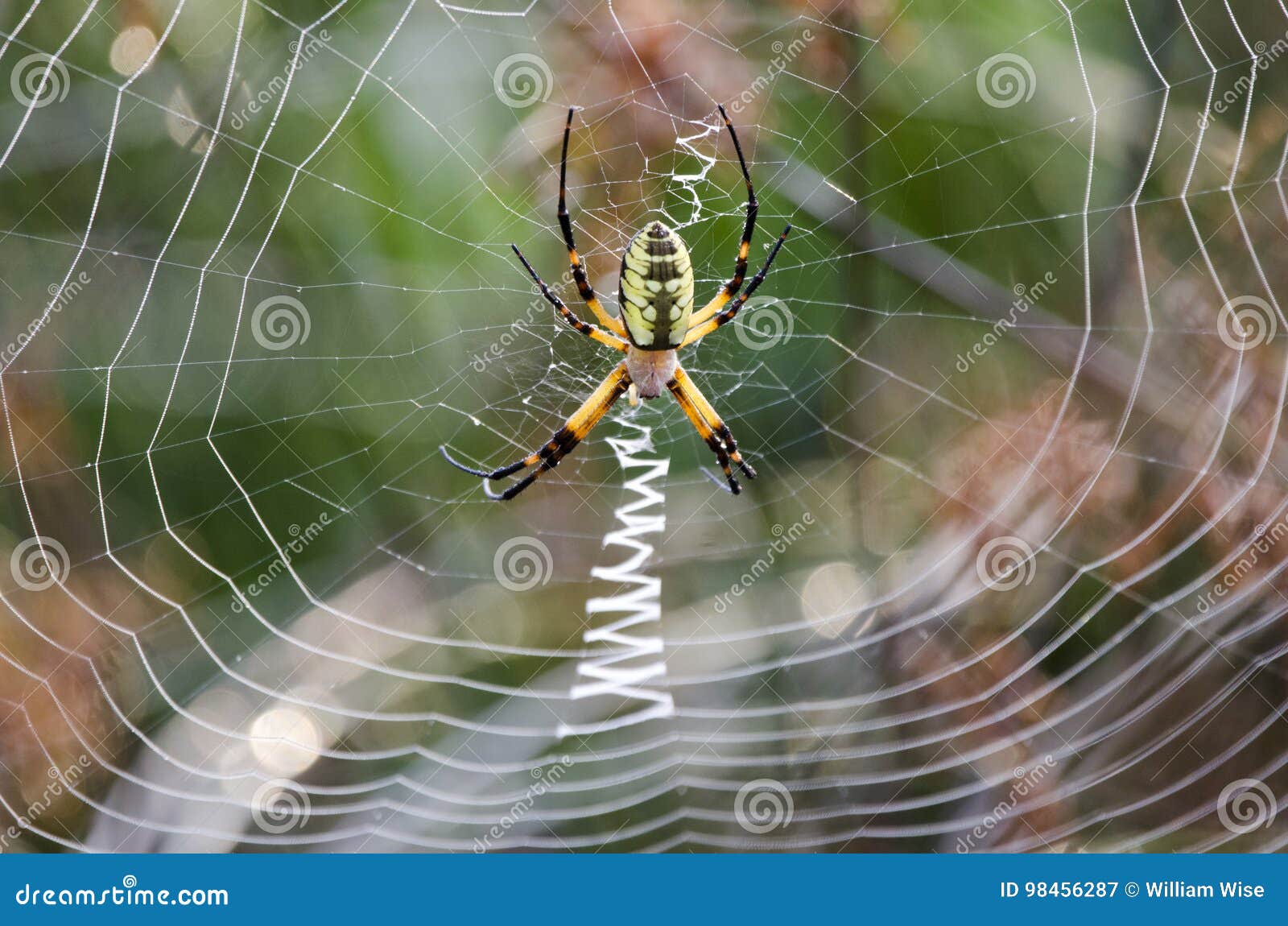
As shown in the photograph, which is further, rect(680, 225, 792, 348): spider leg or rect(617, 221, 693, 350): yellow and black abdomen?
rect(680, 225, 792, 348): spider leg

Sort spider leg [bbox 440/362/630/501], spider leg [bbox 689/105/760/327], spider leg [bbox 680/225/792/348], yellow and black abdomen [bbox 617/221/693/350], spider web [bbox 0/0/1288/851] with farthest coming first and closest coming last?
spider leg [bbox 440/362/630/501]
spider leg [bbox 680/225/792/348]
spider web [bbox 0/0/1288/851]
spider leg [bbox 689/105/760/327]
yellow and black abdomen [bbox 617/221/693/350]

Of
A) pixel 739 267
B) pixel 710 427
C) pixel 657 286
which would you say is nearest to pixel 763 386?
pixel 710 427

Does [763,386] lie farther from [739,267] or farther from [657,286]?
[657,286]

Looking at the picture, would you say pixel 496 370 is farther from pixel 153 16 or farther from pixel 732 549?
pixel 153 16

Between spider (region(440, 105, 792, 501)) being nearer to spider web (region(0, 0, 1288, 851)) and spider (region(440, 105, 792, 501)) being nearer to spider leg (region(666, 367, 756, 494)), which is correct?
spider leg (region(666, 367, 756, 494))

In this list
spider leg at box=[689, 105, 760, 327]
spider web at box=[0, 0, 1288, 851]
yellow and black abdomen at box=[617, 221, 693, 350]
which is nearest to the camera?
yellow and black abdomen at box=[617, 221, 693, 350]

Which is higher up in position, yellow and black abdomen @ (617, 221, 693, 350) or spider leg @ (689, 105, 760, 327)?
spider leg @ (689, 105, 760, 327)

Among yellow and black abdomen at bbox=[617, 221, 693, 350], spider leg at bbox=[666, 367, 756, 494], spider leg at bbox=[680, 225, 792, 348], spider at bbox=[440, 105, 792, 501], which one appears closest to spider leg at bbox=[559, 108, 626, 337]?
spider at bbox=[440, 105, 792, 501]

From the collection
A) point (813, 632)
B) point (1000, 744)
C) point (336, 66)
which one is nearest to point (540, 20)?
point (336, 66)
